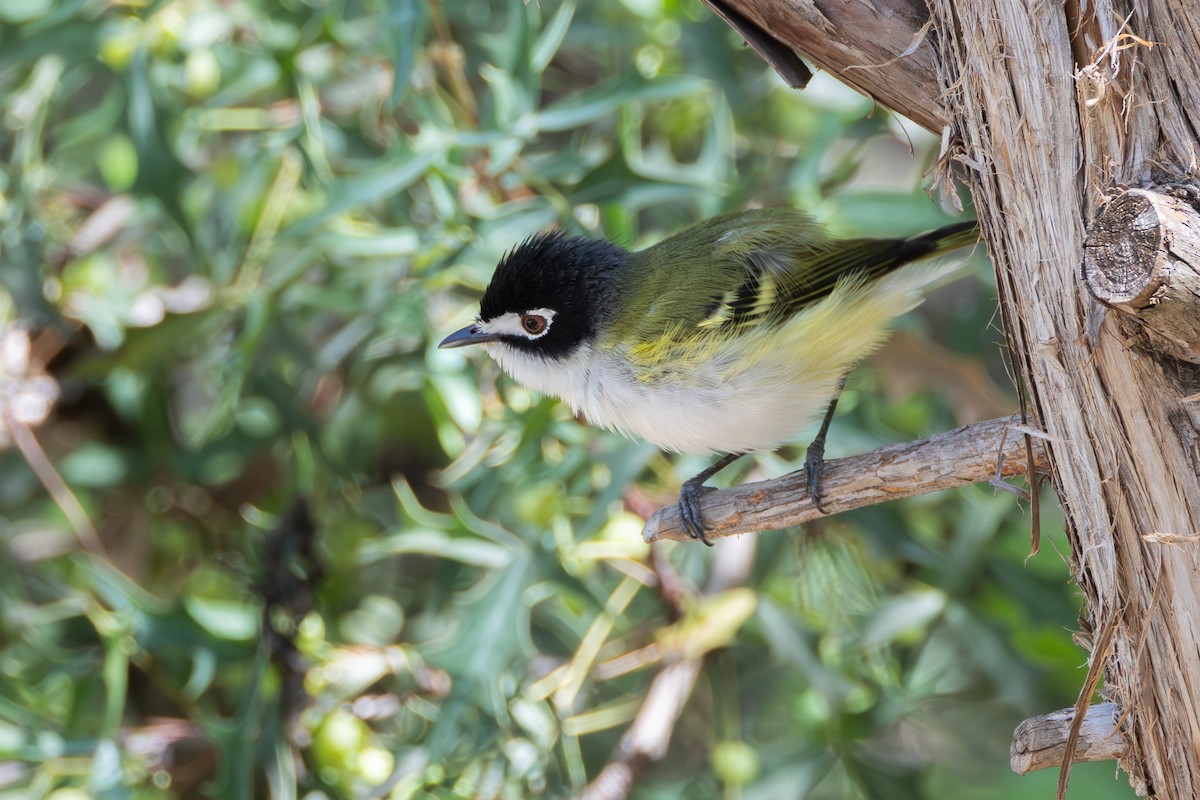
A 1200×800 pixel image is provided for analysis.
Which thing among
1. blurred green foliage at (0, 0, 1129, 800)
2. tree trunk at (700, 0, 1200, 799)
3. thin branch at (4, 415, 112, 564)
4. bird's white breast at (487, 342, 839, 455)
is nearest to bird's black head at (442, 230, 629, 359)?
bird's white breast at (487, 342, 839, 455)

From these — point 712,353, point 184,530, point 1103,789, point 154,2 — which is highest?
point 712,353

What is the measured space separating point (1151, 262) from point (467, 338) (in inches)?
62.5

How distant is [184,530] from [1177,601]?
3.47 m

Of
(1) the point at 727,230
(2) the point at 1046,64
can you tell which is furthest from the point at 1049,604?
(2) the point at 1046,64

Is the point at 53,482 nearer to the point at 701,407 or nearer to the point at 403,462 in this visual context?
the point at 403,462

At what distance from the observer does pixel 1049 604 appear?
10.0 feet

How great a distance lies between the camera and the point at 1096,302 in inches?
62.2

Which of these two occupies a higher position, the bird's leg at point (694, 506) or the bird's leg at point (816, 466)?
the bird's leg at point (816, 466)

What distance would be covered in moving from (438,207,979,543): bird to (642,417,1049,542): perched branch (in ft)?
0.13

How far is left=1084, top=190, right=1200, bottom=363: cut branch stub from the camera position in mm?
1427

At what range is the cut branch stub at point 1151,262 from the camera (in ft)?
4.68

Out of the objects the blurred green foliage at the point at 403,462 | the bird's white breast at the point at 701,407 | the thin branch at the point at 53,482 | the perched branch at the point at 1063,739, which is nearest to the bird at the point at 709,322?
the bird's white breast at the point at 701,407

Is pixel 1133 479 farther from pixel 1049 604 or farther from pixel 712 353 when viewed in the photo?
pixel 1049 604

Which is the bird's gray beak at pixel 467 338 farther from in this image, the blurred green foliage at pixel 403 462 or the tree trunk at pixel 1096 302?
the tree trunk at pixel 1096 302
